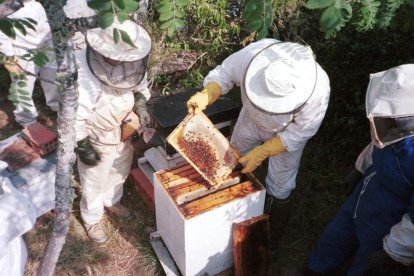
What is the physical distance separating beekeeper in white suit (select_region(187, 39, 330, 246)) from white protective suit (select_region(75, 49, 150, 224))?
25.8 inches

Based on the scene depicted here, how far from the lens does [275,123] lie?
3.16m

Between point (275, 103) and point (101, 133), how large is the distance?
5.06ft

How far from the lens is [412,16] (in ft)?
12.0

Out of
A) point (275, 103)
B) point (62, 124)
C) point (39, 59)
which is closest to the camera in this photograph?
point (39, 59)

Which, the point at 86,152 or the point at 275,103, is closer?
the point at 275,103

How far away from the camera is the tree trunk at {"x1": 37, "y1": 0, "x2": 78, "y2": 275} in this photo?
173 centimetres

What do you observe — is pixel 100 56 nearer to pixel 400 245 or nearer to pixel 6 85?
pixel 400 245

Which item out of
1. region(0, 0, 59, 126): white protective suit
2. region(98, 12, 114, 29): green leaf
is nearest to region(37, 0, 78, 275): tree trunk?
region(98, 12, 114, 29): green leaf

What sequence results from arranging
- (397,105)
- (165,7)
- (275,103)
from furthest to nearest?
(275,103) < (397,105) < (165,7)

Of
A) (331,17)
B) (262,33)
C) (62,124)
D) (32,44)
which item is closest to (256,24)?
(262,33)

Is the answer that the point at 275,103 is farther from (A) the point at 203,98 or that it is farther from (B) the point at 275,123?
(A) the point at 203,98

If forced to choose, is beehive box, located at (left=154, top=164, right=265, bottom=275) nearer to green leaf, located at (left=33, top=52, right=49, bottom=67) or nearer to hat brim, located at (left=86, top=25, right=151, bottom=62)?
hat brim, located at (left=86, top=25, right=151, bottom=62)

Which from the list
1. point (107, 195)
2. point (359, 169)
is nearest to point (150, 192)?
point (107, 195)

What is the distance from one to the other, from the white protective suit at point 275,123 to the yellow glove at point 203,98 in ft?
0.21
